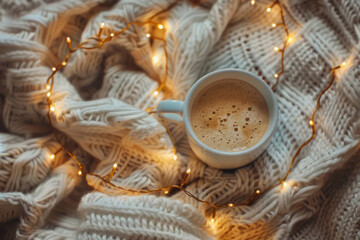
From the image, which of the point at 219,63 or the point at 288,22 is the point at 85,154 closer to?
the point at 219,63

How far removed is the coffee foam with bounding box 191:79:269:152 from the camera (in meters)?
0.62

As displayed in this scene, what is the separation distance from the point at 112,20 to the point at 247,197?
1.27ft

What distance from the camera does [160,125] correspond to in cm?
68

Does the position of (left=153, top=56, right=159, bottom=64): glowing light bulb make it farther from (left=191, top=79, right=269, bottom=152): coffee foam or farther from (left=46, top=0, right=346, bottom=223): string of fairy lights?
(left=191, top=79, right=269, bottom=152): coffee foam

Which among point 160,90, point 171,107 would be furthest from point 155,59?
point 171,107

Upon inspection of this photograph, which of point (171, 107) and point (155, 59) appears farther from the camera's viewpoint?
point (155, 59)

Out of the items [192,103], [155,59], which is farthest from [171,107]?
[155,59]

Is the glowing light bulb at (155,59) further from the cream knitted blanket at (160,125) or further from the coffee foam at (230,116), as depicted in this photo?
the coffee foam at (230,116)

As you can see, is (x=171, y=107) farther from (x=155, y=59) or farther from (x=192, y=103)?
(x=155, y=59)

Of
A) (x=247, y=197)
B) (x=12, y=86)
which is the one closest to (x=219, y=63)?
(x=247, y=197)

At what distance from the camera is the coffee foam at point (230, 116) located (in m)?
0.62

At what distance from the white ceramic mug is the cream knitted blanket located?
0.17ft

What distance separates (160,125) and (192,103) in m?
0.08

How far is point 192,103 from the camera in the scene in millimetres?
632
